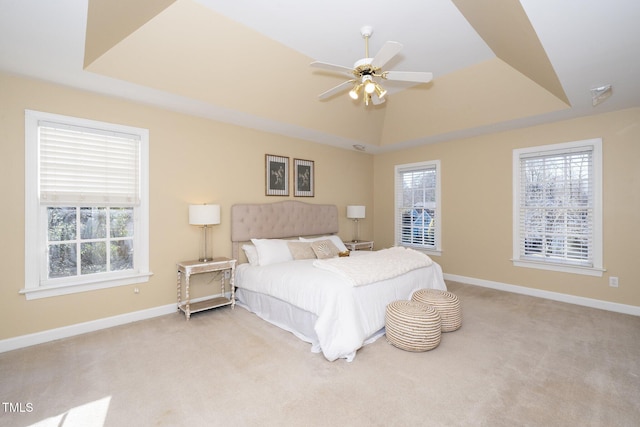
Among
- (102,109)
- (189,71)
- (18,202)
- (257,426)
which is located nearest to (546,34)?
(189,71)

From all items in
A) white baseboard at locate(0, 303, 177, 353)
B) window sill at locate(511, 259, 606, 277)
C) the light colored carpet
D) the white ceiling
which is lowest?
the light colored carpet

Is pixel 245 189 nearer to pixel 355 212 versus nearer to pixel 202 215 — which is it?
pixel 202 215

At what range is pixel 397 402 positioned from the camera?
80.4 inches

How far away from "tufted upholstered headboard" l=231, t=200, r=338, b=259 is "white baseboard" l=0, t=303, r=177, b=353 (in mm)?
1224

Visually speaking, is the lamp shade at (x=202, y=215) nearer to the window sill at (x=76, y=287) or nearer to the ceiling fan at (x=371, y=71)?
the window sill at (x=76, y=287)

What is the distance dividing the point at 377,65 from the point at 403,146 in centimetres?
352

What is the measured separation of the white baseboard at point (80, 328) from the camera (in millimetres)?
2824

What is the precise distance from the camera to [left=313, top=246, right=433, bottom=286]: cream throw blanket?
3.04 meters

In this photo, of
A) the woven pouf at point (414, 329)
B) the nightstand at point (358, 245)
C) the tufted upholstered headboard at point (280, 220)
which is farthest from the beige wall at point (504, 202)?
the woven pouf at point (414, 329)

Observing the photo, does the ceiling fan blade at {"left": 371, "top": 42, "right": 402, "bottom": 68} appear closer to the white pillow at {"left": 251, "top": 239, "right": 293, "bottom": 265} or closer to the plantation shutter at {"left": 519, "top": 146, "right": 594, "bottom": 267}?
the white pillow at {"left": 251, "top": 239, "right": 293, "bottom": 265}

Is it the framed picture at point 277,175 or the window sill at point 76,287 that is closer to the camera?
the window sill at point 76,287

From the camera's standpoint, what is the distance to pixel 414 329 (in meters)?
2.70

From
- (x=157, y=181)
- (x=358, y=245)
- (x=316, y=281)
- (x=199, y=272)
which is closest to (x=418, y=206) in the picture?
(x=358, y=245)

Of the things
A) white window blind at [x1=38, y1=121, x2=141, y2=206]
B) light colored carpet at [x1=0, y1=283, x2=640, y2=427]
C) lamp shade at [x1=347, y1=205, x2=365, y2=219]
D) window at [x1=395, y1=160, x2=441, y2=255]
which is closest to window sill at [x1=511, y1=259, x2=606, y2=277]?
light colored carpet at [x1=0, y1=283, x2=640, y2=427]
